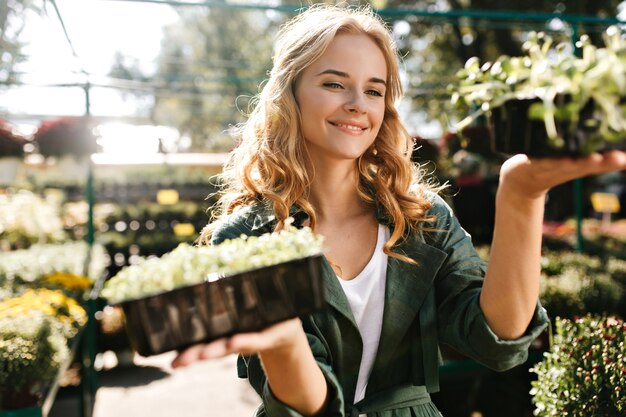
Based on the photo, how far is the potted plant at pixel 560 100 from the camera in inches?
32.5

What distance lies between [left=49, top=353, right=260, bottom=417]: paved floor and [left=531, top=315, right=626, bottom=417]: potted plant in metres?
2.94

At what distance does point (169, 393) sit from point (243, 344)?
4194 mm

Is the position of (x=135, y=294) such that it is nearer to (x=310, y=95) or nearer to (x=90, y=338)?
(x=310, y=95)

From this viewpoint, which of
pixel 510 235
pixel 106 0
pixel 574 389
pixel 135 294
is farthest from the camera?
pixel 106 0

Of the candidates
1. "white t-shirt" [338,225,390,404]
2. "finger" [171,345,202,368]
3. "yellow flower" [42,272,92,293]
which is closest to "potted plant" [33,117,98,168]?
"yellow flower" [42,272,92,293]

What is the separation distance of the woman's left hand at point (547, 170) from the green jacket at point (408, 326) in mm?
381

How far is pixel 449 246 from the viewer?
1.52 m

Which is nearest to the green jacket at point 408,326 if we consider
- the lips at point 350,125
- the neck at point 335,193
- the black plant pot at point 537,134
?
the neck at point 335,193

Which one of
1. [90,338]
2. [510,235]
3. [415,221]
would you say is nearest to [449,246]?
[415,221]

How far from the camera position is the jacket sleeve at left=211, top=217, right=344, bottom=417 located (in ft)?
3.81

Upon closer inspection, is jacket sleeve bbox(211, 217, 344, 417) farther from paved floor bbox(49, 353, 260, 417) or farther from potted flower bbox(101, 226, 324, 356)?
paved floor bbox(49, 353, 260, 417)

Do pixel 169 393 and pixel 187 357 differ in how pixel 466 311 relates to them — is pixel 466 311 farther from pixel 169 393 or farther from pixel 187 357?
pixel 169 393

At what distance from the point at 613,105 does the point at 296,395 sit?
0.76 meters

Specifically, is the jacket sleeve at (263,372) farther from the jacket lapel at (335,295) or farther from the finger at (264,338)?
the finger at (264,338)
